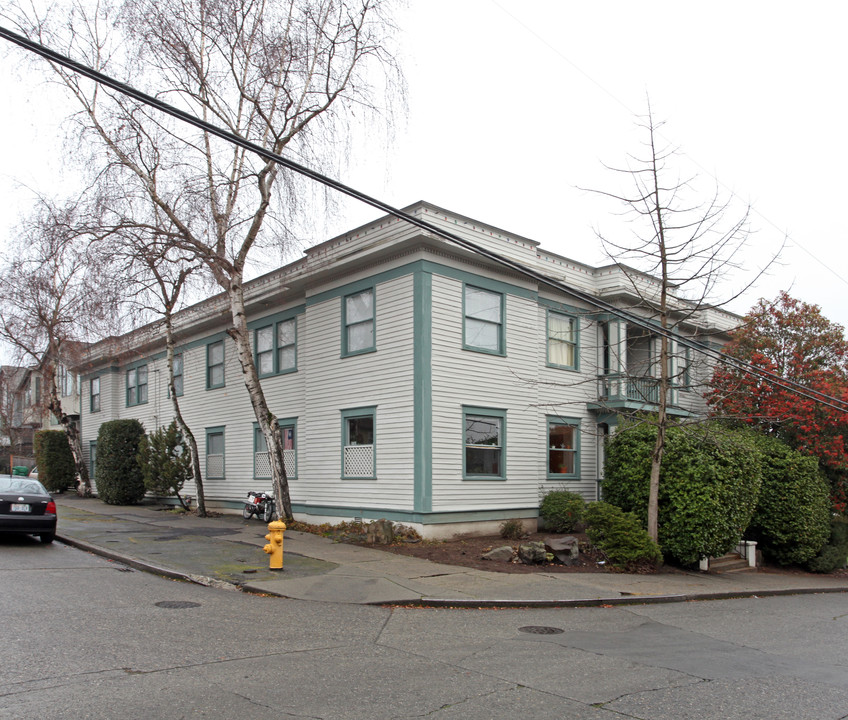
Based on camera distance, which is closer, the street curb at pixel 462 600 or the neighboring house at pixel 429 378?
the street curb at pixel 462 600

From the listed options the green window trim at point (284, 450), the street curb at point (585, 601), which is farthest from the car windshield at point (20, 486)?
the street curb at point (585, 601)

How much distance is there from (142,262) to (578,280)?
12.0m

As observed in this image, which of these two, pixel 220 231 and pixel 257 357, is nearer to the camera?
pixel 220 231

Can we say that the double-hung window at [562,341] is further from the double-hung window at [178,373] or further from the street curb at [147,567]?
the double-hung window at [178,373]

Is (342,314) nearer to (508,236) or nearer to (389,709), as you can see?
(508,236)

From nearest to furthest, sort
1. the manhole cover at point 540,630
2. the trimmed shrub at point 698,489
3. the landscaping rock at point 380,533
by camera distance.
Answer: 1. the manhole cover at point 540,630
2. the trimmed shrub at point 698,489
3. the landscaping rock at point 380,533

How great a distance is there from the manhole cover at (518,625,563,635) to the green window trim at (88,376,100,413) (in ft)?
94.7

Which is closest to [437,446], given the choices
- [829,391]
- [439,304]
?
[439,304]

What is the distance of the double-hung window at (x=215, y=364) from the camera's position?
2489 cm

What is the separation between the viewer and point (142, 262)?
57.9 ft

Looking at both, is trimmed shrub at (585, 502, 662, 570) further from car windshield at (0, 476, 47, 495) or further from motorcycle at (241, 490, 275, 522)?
car windshield at (0, 476, 47, 495)

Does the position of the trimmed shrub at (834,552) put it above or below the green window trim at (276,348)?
below

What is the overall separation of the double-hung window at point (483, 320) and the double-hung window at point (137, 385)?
17116 millimetres

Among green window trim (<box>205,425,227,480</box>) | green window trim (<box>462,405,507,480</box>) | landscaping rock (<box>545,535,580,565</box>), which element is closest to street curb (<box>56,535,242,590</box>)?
landscaping rock (<box>545,535,580,565</box>)
